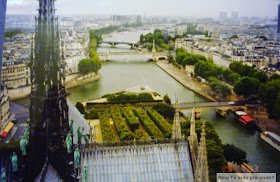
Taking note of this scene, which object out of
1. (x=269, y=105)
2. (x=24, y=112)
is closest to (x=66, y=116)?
(x=24, y=112)

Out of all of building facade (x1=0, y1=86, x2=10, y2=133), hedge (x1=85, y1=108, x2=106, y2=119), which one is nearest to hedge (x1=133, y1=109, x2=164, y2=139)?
hedge (x1=85, y1=108, x2=106, y2=119)

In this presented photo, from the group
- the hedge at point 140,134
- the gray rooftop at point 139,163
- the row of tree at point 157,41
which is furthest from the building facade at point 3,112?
the row of tree at point 157,41

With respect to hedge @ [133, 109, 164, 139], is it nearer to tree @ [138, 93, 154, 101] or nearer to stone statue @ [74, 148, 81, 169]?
tree @ [138, 93, 154, 101]

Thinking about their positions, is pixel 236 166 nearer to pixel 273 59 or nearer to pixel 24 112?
pixel 24 112

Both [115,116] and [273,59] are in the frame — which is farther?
[273,59]

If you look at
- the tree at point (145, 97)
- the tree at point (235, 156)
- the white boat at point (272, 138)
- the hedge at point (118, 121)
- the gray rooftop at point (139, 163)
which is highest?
the gray rooftop at point (139, 163)

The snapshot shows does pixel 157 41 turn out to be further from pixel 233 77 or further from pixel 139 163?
pixel 139 163

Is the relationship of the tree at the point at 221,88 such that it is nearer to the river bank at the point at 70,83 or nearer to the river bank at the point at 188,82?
the river bank at the point at 188,82
